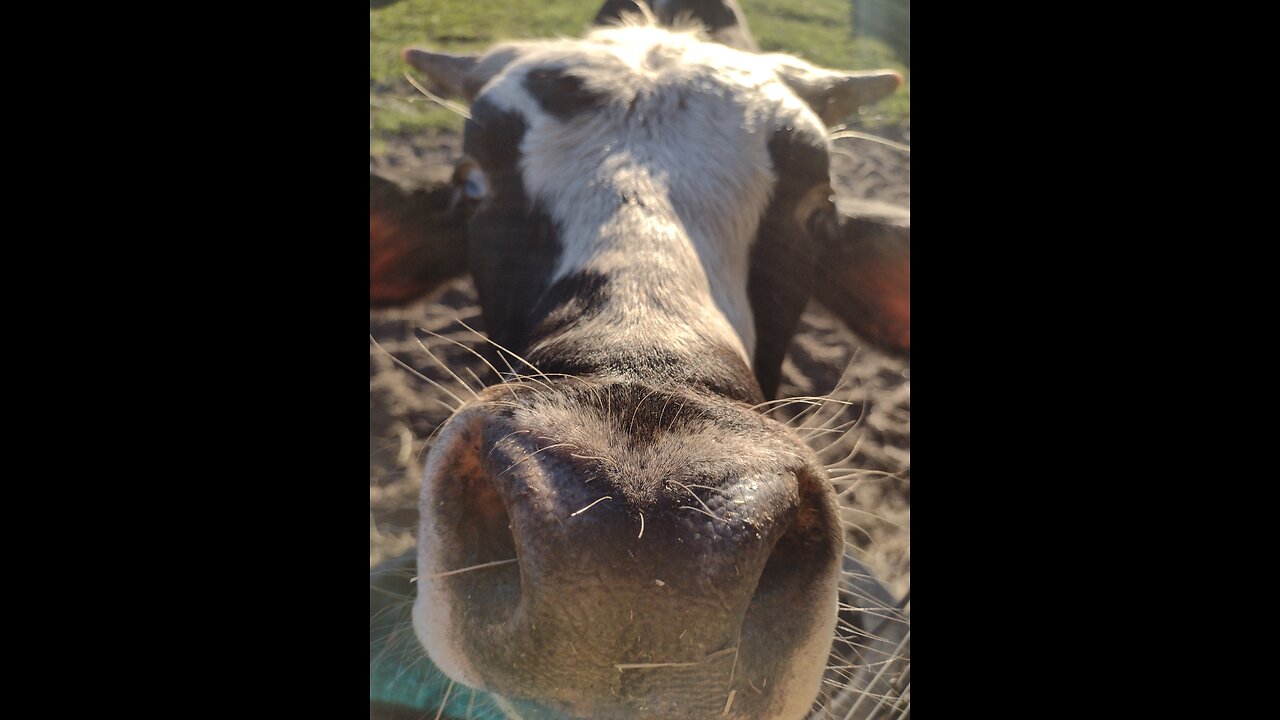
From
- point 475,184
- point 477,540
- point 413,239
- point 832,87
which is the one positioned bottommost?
point 413,239

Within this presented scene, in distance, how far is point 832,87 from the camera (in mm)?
2016

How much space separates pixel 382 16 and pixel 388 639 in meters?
1.28

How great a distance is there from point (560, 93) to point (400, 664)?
1.14 m

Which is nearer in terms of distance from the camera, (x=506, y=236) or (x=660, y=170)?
(x=660, y=170)

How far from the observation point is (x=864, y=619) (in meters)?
1.63

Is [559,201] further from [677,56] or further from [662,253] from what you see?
[677,56]

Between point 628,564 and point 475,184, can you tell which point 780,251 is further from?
point 628,564

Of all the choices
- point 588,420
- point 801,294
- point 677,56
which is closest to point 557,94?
point 677,56

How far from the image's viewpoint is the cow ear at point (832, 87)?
198 cm

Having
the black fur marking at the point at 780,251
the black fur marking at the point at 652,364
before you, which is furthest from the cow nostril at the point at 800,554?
the black fur marking at the point at 780,251

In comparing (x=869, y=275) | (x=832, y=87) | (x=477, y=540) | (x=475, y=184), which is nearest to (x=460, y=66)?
(x=475, y=184)

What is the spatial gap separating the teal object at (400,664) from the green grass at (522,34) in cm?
89

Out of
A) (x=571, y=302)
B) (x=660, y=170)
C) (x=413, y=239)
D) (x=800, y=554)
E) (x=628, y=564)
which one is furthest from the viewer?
(x=413, y=239)
